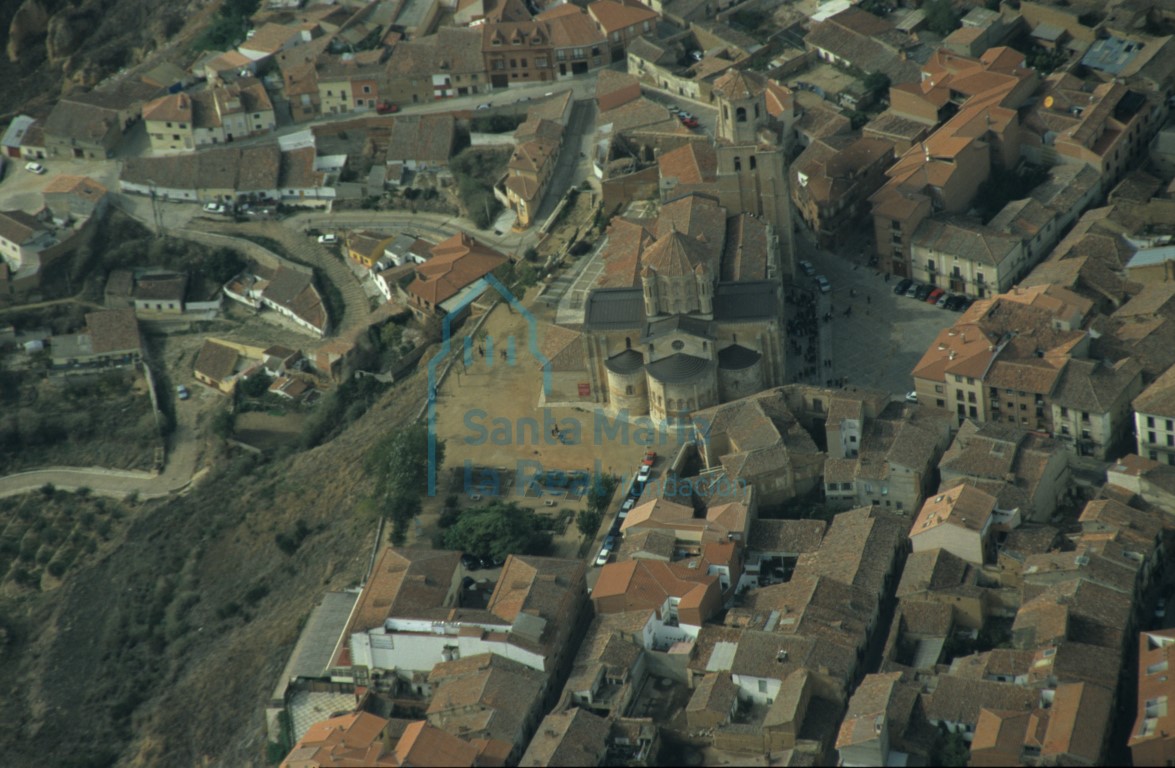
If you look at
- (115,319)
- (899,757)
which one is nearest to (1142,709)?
(899,757)

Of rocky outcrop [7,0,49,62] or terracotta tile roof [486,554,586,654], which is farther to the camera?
rocky outcrop [7,0,49,62]

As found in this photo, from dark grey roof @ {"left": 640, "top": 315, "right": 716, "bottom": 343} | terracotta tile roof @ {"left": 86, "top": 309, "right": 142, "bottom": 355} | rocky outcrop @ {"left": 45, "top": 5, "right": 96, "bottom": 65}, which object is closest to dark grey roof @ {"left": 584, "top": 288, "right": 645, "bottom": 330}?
dark grey roof @ {"left": 640, "top": 315, "right": 716, "bottom": 343}

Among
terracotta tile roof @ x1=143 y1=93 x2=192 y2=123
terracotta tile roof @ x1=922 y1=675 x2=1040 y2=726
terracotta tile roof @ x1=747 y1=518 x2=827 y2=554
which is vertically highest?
terracotta tile roof @ x1=922 y1=675 x2=1040 y2=726

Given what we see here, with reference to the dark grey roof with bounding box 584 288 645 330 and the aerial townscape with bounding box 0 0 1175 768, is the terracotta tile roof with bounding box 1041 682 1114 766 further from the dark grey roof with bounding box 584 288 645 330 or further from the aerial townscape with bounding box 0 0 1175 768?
the dark grey roof with bounding box 584 288 645 330

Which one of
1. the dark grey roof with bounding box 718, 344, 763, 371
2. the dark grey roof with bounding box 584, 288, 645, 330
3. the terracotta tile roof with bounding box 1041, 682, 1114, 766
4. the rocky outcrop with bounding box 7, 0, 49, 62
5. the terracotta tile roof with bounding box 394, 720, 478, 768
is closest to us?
the terracotta tile roof with bounding box 1041, 682, 1114, 766

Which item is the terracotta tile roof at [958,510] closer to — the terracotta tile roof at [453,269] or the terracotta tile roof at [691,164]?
the terracotta tile roof at [691,164]

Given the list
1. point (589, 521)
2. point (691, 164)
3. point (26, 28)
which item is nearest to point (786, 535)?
point (589, 521)

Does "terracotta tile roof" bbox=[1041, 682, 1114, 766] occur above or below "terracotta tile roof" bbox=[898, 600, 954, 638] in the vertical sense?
above

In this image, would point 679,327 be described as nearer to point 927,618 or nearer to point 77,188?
point 927,618
